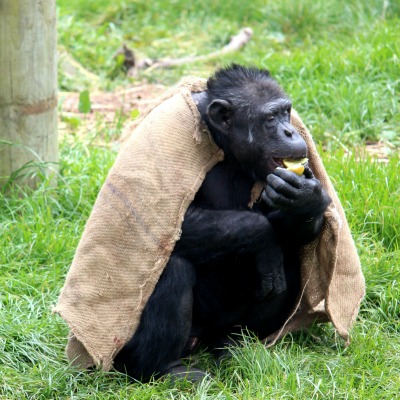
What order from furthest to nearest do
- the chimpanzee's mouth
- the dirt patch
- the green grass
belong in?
the dirt patch < the chimpanzee's mouth < the green grass

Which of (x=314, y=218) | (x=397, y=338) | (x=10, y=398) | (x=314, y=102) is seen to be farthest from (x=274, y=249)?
(x=314, y=102)

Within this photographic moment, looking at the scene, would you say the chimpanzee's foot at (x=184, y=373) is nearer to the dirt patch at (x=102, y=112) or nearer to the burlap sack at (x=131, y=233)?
the burlap sack at (x=131, y=233)

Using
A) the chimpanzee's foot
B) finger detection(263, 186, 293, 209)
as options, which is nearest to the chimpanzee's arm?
finger detection(263, 186, 293, 209)

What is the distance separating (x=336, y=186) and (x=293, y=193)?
5.69ft

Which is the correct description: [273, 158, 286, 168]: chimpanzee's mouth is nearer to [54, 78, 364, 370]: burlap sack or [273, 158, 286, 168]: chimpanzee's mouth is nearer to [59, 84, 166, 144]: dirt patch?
[54, 78, 364, 370]: burlap sack

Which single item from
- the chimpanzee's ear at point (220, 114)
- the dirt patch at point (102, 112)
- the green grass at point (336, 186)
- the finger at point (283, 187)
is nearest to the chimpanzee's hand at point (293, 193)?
the finger at point (283, 187)

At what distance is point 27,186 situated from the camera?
18.7 feet

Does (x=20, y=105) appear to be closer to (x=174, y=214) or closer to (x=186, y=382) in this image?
(x=174, y=214)

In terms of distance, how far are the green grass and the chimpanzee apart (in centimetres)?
17

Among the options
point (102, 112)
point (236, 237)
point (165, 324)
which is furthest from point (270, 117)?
point (102, 112)

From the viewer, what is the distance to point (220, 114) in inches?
163

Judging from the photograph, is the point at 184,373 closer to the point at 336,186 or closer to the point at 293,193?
the point at 293,193

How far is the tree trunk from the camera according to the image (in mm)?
5547

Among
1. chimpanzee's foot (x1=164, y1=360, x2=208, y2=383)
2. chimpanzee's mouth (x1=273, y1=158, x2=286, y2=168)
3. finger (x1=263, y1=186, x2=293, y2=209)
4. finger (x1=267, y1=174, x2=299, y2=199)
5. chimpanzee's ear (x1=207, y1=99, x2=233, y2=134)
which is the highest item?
chimpanzee's ear (x1=207, y1=99, x2=233, y2=134)
